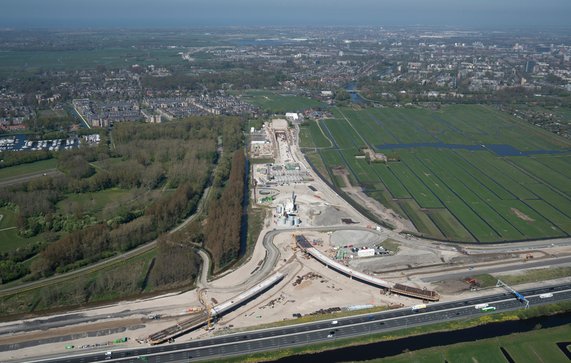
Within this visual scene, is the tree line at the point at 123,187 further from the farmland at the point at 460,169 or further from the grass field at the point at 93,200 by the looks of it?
the farmland at the point at 460,169

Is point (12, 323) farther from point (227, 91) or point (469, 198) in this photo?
point (227, 91)

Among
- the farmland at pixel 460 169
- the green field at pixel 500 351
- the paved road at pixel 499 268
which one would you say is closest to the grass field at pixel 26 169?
the farmland at pixel 460 169

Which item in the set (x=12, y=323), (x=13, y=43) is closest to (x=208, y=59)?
(x=13, y=43)

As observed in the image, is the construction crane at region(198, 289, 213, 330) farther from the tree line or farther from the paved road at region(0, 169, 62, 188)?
the paved road at region(0, 169, 62, 188)

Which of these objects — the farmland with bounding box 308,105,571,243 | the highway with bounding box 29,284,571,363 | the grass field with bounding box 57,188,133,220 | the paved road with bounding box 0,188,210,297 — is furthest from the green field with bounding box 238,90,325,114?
the highway with bounding box 29,284,571,363

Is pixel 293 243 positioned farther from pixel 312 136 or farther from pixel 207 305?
pixel 312 136
